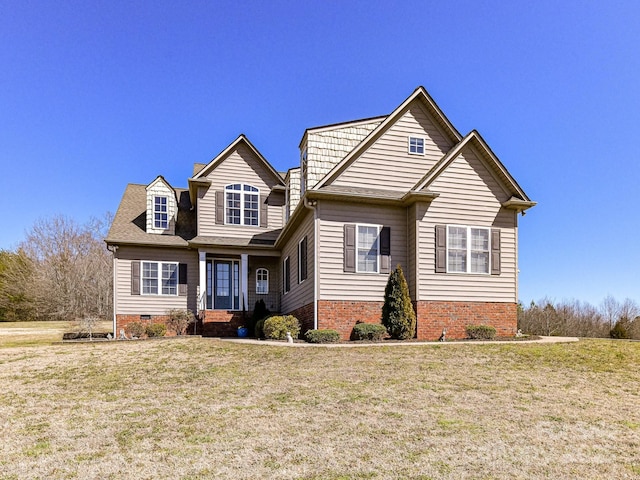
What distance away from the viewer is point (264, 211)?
2230cm

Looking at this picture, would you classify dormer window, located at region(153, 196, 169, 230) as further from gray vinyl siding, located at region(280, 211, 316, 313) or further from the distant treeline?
the distant treeline

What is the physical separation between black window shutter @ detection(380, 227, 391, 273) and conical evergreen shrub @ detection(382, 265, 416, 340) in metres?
0.46

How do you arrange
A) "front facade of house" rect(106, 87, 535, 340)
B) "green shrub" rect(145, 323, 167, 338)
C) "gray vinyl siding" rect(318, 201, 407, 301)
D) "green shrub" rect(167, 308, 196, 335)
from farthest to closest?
"green shrub" rect(167, 308, 196, 335) → "green shrub" rect(145, 323, 167, 338) → "front facade of house" rect(106, 87, 535, 340) → "gray vinyl siding" rect(318, 201, 407, 301)

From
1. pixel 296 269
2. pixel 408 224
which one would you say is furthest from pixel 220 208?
pixel 408 224

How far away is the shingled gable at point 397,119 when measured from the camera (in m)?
15.6

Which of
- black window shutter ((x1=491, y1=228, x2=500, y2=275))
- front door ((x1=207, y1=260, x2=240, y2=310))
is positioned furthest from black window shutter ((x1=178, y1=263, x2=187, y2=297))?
black window shutter ((x1=491, y1=228, x2=500, y2=275))

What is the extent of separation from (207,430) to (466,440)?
343 centimetres

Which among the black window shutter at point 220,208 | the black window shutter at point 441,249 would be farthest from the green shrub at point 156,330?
the black window shutter at point 441,249

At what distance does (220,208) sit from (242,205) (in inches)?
39.3

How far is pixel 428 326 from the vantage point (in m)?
15.2

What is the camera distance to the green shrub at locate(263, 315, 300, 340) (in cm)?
1548

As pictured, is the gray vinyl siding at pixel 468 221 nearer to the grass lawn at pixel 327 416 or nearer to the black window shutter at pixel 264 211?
the grass lawn at pixel 327 416

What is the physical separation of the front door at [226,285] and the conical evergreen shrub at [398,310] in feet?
28.8

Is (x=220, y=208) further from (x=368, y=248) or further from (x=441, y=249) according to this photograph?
(x=441, y=249)
